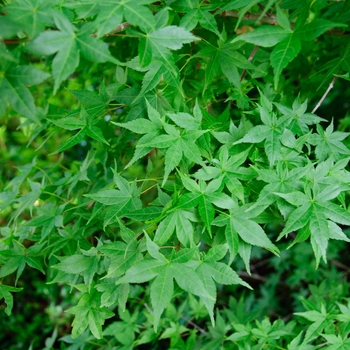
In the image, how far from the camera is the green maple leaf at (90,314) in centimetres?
136

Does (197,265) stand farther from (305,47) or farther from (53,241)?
(305,47)

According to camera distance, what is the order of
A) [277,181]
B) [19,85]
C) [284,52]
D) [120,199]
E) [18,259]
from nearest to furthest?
[19,85] → [284,52] → [277,181] → [120,199] → [18,259]

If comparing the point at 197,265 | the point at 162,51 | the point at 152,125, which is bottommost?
the point at 197,265

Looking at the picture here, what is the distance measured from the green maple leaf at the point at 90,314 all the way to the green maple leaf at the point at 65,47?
29.7 inches

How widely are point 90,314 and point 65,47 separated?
88cm

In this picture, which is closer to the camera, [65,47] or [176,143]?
[65,47]

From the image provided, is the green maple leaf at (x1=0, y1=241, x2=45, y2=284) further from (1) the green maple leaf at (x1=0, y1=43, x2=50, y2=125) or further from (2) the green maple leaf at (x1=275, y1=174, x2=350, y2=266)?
(2) the green maple leaf at (x1=275, y1=174, x2=350, y2=266)

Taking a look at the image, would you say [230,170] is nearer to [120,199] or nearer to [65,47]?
[120,199]

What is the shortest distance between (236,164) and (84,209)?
0.71 meters

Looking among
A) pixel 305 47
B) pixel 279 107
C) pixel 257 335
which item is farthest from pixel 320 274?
pixel 279 107

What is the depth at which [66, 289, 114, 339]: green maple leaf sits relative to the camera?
1.36 m

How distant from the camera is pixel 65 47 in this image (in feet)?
3.19

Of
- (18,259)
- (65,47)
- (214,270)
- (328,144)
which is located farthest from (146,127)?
(18,259)

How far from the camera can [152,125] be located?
1274 mm
